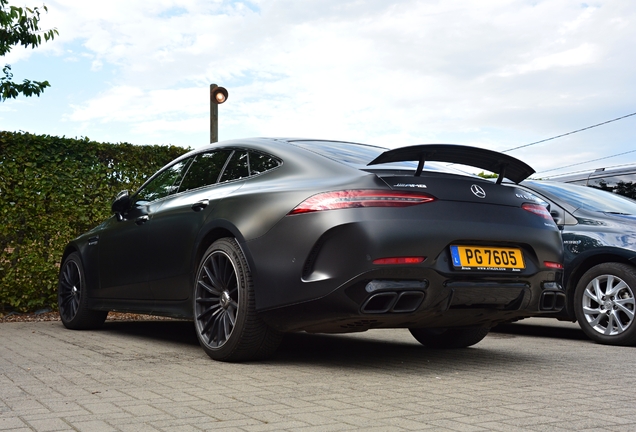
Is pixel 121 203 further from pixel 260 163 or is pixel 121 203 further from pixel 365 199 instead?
pixel 365 199

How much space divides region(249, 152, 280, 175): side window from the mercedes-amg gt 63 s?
0.04 ft

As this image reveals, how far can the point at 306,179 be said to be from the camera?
16.5ft

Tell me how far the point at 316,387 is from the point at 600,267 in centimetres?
412

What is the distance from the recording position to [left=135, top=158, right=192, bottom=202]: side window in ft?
21.9

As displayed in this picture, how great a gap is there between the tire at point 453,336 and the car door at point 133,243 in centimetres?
232

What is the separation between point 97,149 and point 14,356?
Result: 14.4ft

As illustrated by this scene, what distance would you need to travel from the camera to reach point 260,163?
560cm

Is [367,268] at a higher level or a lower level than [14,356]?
higher

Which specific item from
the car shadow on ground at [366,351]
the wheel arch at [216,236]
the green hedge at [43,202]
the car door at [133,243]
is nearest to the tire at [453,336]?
the car shadow on ground at [366,351]

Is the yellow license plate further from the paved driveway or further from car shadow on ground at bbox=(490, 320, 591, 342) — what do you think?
car shadow on ground at bbox=(490, 320, 591, 342)

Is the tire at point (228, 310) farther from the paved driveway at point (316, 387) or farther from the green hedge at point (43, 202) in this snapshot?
the green hedge at point (43, 202)

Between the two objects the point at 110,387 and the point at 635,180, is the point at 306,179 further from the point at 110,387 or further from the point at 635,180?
the point at 635,180

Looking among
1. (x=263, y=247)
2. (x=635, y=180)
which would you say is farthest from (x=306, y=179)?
(x=635, y=180)

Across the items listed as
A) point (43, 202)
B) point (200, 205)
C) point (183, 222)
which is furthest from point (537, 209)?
point (43, 202)
